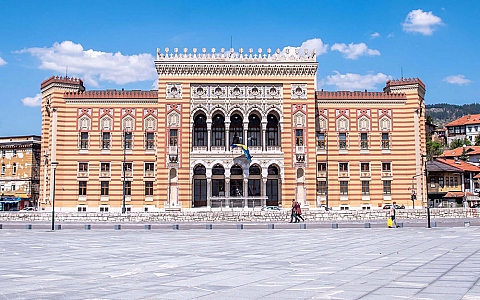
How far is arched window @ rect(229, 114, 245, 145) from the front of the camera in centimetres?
5681

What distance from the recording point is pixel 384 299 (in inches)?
391

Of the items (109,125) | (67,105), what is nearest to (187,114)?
(109,125)

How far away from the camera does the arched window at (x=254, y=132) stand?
187 feet

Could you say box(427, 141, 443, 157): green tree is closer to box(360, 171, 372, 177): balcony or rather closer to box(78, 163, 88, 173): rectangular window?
box(360, 171, 372, 177): balcony

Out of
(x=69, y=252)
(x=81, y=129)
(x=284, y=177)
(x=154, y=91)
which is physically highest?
(x=154, y=91)

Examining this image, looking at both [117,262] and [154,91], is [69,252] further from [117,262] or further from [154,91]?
[154,91]

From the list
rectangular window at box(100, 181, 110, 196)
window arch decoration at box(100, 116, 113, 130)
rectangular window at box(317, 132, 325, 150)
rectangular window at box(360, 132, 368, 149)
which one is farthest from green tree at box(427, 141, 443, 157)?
rectangular window at box(100, 181, 110, 196)

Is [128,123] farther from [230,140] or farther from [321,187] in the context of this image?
[321,187]

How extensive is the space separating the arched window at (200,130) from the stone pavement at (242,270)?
3424 centimetres

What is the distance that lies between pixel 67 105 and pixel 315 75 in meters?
27.5

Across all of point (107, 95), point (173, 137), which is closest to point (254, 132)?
point (173, 137)

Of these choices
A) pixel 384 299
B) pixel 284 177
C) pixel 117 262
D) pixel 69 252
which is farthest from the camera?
pixel 284 177

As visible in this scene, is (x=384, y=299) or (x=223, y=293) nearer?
(x=384, y=299)

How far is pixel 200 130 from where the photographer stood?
188 ft
